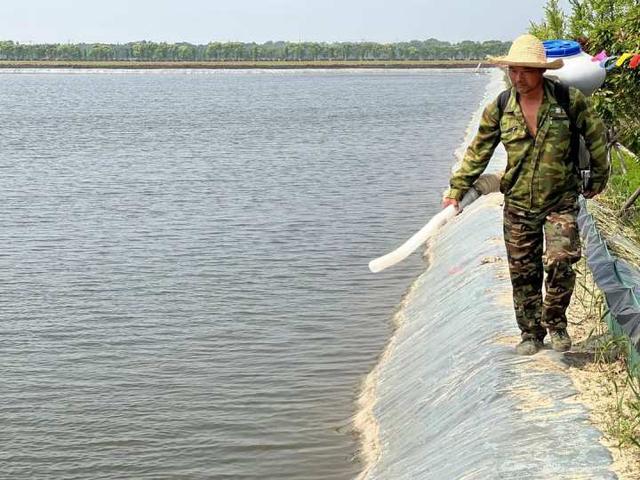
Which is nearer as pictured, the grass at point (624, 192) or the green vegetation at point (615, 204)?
the green vegetation at point (615, 204)

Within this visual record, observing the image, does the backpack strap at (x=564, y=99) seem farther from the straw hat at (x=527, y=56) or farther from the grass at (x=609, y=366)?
the grass at (x=609, y=366)

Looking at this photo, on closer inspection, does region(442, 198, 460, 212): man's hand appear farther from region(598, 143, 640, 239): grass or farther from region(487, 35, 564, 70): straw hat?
region(598, 143, 640, 239): grass

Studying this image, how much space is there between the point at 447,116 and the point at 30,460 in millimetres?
46869

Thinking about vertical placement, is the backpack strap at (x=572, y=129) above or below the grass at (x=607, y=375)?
above

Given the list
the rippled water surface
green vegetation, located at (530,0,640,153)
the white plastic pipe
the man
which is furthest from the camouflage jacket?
green vegetation, located at (530,0,640,153)

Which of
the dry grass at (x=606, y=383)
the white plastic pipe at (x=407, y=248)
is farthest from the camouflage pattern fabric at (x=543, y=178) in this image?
the dry grass at (x=606, y=383)

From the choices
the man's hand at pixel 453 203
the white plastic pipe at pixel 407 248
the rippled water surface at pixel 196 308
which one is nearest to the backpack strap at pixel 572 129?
the man's hand at pixel 453 203

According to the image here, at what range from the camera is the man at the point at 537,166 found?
6.38m

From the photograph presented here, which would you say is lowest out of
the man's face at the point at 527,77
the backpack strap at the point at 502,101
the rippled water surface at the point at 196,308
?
the rippled water surface at the point at 196,308

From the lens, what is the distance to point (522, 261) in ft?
22.2

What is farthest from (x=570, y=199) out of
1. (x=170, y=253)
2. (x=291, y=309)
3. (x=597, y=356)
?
(x=170, y=253)

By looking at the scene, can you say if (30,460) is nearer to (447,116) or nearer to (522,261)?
(522,261)

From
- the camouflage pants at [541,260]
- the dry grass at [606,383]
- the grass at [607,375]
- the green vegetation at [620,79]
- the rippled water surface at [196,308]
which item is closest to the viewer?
the dry grass at [606,383]

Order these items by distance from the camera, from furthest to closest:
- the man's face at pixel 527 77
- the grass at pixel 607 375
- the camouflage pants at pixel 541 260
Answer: the camouflage pants at pixel 541 260
the man's face at pixel 527 77
the grass at pixel 607 375
